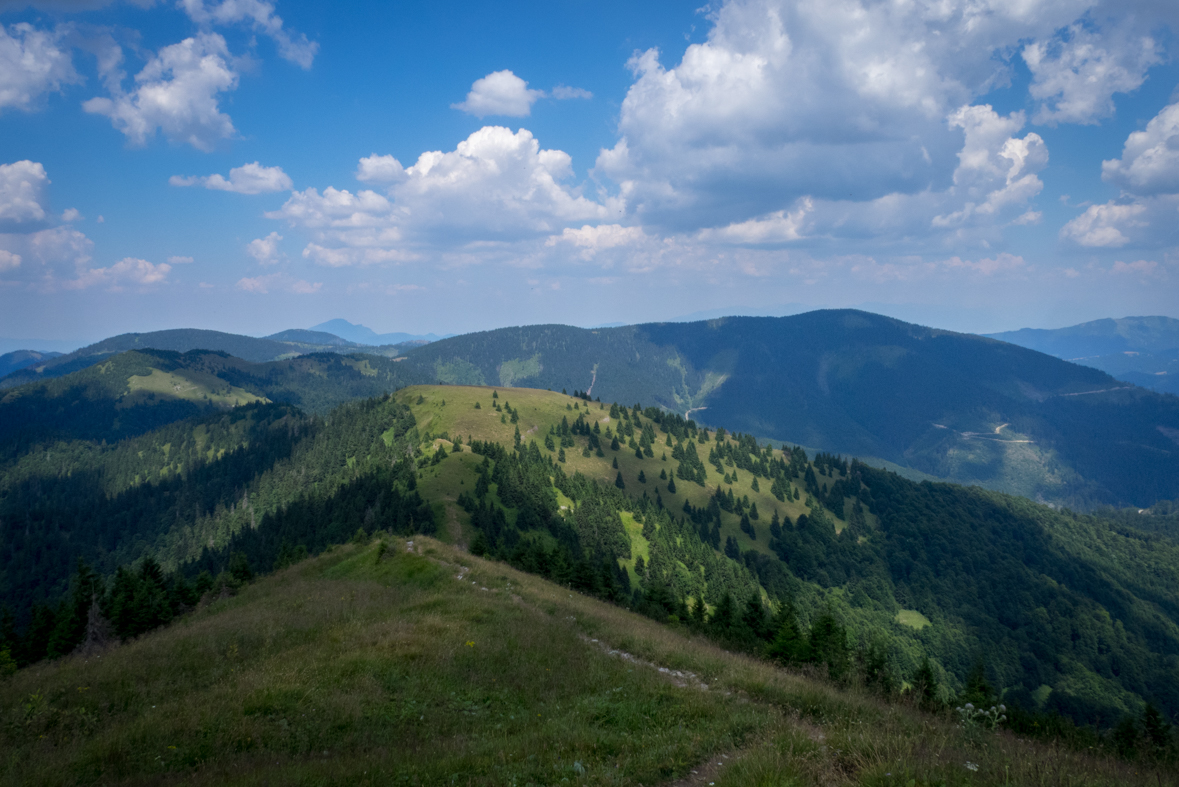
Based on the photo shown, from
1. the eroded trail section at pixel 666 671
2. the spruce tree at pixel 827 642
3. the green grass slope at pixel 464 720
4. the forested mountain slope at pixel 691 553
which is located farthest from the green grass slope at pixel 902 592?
the green grass slope at pixel 464 720

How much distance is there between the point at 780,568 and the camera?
6137 inches

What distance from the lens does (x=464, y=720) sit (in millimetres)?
15359

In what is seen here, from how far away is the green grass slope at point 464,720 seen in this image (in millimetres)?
10156

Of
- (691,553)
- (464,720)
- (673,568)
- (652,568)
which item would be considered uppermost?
(464,720)

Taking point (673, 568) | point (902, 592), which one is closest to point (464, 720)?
point (673, 568)

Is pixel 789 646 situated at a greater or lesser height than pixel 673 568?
greater

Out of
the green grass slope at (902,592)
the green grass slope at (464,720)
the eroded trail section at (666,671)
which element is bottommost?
the green grass slope at (902,592)

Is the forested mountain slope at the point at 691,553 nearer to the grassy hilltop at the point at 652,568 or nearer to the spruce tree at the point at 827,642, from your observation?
the grassy hilltop at the point at 652,568

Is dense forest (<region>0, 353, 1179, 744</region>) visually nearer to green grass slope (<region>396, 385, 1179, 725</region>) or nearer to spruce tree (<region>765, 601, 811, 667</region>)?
green grass slope (<region>396, 385, 1179, 725</region>)

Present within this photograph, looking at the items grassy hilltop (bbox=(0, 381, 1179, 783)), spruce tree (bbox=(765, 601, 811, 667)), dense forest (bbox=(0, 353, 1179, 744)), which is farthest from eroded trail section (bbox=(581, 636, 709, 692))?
dense forest (bbox=(0, 353, 1179, 744))

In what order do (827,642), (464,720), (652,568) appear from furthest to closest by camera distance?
(652,568), (827,642), (464,720)

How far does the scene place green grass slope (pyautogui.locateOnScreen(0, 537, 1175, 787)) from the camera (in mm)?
10156

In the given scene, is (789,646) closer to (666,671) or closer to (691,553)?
(666,671)

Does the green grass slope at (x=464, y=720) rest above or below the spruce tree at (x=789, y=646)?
above
